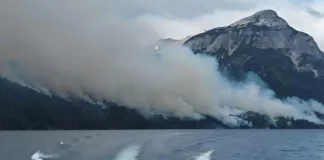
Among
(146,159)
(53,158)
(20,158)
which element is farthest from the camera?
(20,158)

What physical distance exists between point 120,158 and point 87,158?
5359 mm

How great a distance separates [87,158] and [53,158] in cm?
752

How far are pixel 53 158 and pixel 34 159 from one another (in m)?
Result: 3.14

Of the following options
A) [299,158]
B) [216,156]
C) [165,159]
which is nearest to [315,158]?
[299,158]

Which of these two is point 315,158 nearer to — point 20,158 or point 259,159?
point 259,159

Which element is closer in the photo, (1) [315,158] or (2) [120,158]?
(2) [120,158]

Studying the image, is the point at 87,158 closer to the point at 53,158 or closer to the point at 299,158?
the point at 53,158

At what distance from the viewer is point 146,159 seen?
82.0 m

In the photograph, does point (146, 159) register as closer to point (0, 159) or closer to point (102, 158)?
point (102, 158)

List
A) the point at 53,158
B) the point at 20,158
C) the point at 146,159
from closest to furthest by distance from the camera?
the point at 146,159, the point at 53,158, the point at 20,158

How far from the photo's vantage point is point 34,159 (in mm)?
89938

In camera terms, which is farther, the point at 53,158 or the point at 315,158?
the point at 315,158

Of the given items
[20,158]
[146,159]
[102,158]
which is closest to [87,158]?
[102,158]

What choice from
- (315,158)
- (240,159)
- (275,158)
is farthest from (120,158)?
(315,158)
